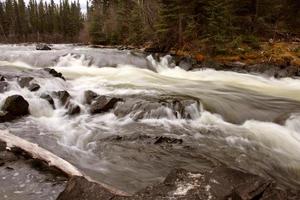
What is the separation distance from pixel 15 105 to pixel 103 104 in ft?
7.94

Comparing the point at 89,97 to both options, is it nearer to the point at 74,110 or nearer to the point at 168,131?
the point at 74,110

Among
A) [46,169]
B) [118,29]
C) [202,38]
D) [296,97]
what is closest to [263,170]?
[46,169]

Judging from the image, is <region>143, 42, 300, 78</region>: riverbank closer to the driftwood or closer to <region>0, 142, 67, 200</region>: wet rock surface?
the driftwood

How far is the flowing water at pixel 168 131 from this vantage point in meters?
6.82

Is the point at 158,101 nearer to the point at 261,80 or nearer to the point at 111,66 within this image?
the point at 261,80

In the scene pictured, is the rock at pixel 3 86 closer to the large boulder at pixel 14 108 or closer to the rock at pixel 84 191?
the large boulder at pixel 14 108

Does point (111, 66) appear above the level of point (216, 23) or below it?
below

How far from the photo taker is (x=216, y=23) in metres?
21.3

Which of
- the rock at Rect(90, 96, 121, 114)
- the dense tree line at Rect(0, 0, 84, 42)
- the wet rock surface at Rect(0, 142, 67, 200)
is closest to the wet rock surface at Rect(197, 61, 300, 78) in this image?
the rock at Rect(90, 96, 121, 114)

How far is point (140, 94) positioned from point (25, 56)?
12545 mm

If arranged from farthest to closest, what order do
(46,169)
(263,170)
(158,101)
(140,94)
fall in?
(140,94) → (158,101) → (263,170) → (46,169)

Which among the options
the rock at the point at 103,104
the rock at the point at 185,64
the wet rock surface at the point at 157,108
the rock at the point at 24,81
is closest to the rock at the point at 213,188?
the wet rock surface at the point at 157,108

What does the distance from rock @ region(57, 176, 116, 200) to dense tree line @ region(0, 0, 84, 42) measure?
213 ft

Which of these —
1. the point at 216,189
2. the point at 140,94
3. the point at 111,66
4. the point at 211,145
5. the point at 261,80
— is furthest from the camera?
the point at 111,66
